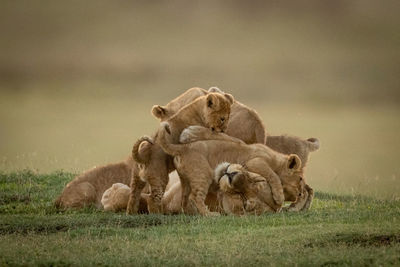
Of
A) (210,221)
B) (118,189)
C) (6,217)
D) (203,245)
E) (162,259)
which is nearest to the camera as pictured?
(162,259)

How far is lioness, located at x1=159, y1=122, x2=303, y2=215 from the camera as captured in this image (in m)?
10.7

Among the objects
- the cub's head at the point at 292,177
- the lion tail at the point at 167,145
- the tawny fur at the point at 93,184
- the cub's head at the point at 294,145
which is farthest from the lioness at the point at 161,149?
the cub's head at the point at 294,145

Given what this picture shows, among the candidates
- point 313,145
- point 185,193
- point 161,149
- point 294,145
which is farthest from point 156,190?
point 313,145

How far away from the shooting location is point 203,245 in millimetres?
8633

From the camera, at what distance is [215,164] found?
10.9 m

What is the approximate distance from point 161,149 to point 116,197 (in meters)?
1.28

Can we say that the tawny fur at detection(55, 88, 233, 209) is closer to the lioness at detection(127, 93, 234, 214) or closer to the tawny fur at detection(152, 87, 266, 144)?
the tawny fur at detection(152, 87, 266, 144)

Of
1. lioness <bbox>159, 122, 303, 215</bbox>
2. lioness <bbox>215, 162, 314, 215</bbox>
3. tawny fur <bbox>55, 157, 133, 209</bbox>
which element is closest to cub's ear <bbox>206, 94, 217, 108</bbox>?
lioness <bbox>159, 122, 303, 215</bbox>

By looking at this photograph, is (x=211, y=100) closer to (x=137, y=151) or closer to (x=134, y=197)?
(x=137, y=151)

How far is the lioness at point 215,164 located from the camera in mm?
10711

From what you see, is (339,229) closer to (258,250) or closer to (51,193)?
(258,250)

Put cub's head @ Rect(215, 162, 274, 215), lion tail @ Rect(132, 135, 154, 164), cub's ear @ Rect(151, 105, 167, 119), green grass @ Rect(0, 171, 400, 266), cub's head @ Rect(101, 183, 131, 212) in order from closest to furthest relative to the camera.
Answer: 1. green grass @ Rect(0, 171, 400, 266)
2. cub's head @ Rect(215, 162, 274, 215)
3. lion tail @ Rect(132, 135, 154, 164)
4. cub's head @ Rect(101, 183, 131, 212)
5. cub's ear @ Rect(151, 105, 167, 119)

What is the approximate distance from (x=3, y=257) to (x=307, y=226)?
3.54 meters

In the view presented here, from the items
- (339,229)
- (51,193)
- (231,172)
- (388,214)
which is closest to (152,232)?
(231,172)
